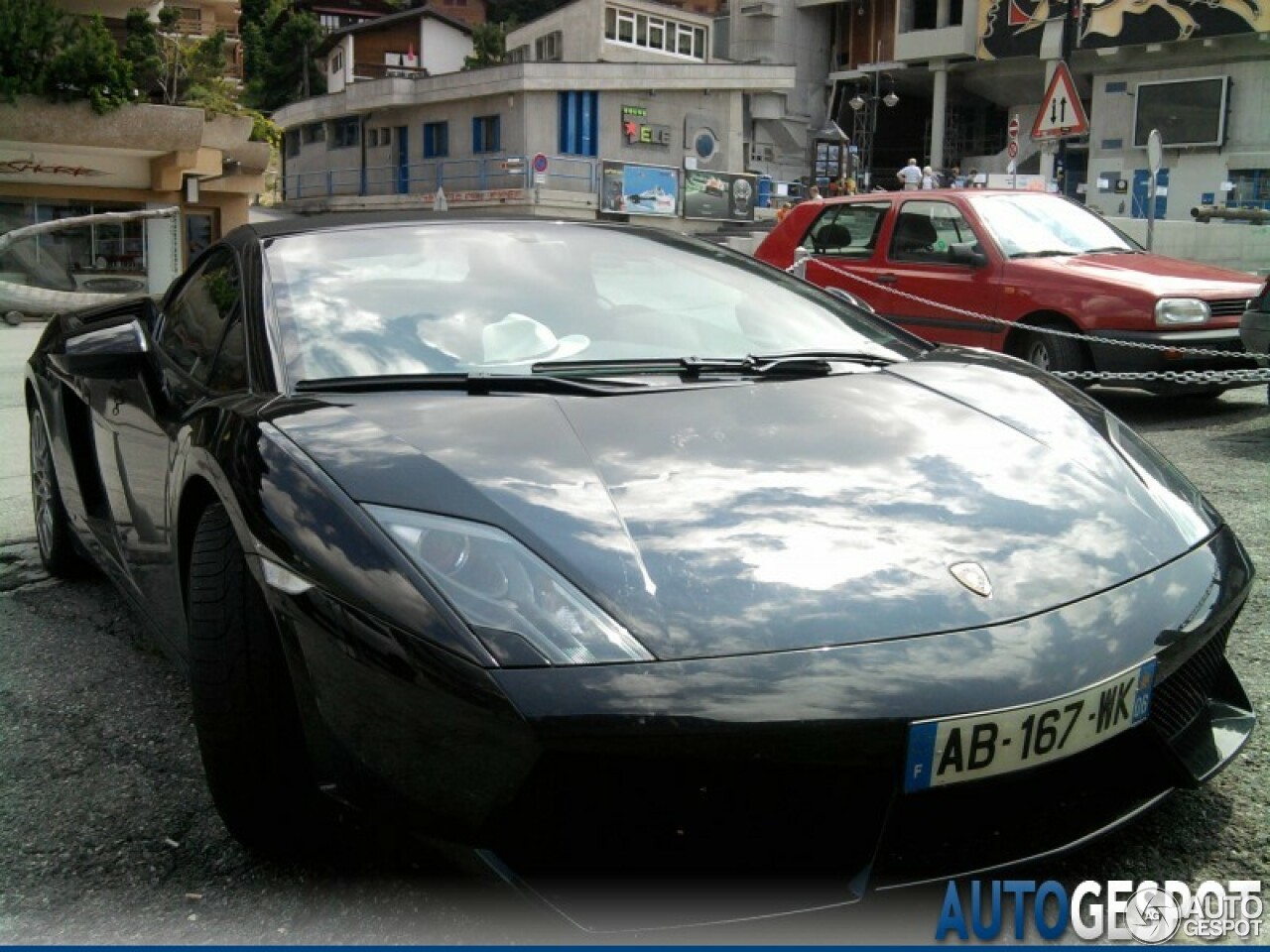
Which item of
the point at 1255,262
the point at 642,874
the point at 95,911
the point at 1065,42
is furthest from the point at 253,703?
the point at 1255,262

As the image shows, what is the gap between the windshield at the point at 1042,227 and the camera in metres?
8.47

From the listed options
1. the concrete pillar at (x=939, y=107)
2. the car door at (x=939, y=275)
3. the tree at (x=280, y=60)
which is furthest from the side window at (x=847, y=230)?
the tree at (x=280, y=60)

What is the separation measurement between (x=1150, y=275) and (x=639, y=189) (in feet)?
106

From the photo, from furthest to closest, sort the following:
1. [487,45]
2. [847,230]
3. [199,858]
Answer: [487,45] < [847,230] < [199,858]

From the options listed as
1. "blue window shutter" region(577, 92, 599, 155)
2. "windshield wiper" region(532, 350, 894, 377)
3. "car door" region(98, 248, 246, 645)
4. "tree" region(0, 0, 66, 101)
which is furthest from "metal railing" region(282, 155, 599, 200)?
"windshield wiper" region(532, 350, 894, 377)

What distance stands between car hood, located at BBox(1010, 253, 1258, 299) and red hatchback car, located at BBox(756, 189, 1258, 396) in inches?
0.5

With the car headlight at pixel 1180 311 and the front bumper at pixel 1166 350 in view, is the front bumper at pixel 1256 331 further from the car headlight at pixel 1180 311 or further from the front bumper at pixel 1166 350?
the car headlight at pixel 1180 311

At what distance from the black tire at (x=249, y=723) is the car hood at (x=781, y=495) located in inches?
12.0

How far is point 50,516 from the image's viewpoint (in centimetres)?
430

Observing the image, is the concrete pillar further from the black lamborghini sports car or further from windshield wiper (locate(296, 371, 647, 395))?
windshield wiper (locate(296, 371, 647, 395))

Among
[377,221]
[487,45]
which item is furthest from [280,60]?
[377,221]

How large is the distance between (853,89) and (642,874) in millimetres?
55720

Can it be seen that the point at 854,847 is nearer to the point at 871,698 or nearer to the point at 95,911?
the point at 871,698

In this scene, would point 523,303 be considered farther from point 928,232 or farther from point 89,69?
point 89,69
